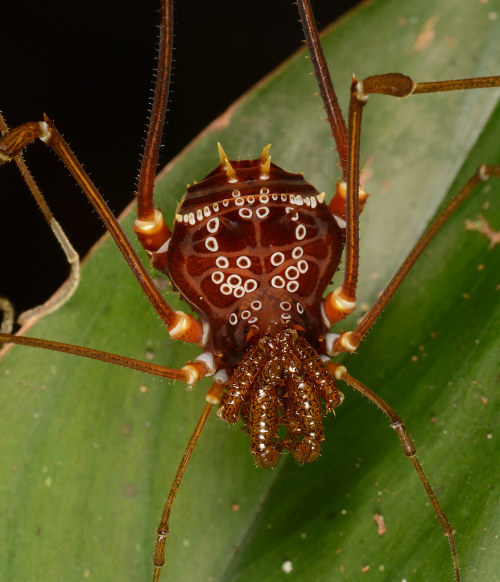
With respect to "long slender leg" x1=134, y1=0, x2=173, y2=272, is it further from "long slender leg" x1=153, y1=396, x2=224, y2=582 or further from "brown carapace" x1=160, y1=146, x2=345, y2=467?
"long slender leg" x1=153, y1=396, x2=224, y2=582

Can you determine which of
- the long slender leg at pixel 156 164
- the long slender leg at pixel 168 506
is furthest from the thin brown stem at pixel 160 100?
the long slender leg at pixel 168 506

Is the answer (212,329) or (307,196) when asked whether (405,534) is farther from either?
(307,196)

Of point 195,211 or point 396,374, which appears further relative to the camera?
point 396,374

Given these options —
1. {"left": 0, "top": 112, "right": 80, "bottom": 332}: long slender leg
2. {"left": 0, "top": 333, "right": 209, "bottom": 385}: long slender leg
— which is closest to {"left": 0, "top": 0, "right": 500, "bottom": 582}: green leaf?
{"left": 0, "top": 112, "right": 80, "bottom": 332}: long slender leg

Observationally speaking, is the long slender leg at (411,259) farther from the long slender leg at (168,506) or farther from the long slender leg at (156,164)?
the long slender leg at (156,164)

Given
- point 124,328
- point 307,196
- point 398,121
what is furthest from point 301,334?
point 398,121

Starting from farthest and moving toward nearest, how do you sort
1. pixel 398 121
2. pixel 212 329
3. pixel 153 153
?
pixel 398 121
pixel 212 329
pixel 153 153

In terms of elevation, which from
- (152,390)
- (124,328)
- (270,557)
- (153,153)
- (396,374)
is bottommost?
(270,557)
